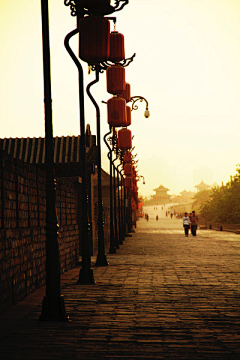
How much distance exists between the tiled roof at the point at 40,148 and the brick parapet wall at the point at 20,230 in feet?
29.7

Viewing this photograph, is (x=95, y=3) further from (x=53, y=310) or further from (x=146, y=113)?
(x=146, y=113)

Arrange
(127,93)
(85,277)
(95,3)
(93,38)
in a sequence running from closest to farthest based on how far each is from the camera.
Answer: (95,3) < (93,38) < (85,277) < (127,93)

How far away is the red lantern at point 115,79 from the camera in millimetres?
14719

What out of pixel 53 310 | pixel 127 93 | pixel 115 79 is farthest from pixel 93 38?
pixel 127 93

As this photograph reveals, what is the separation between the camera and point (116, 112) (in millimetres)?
16094

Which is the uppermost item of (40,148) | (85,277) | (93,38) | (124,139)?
(124,139)

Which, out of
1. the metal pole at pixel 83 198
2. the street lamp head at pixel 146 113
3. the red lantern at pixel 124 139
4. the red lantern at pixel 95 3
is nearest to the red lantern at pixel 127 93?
the red lantern at pixel 124 139

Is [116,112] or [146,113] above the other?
[146,113]

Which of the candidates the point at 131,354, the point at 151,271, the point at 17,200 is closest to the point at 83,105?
the point at 17,200

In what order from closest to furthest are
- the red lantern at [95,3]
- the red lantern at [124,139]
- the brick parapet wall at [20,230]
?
the brick parapet wall at [20,230] < the red lantern at [95,3] < the red lantern at [124,139]

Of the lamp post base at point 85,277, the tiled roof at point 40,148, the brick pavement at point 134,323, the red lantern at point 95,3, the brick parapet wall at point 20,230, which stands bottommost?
the brick pavement at point 134,323

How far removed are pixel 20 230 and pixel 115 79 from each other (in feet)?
22.7

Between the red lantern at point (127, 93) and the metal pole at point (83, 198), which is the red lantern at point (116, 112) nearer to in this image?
the red lantern at point (127, 93)

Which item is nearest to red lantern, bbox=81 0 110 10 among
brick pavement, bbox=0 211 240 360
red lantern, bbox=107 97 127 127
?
brick pavement, bbox=0 211 240 360
